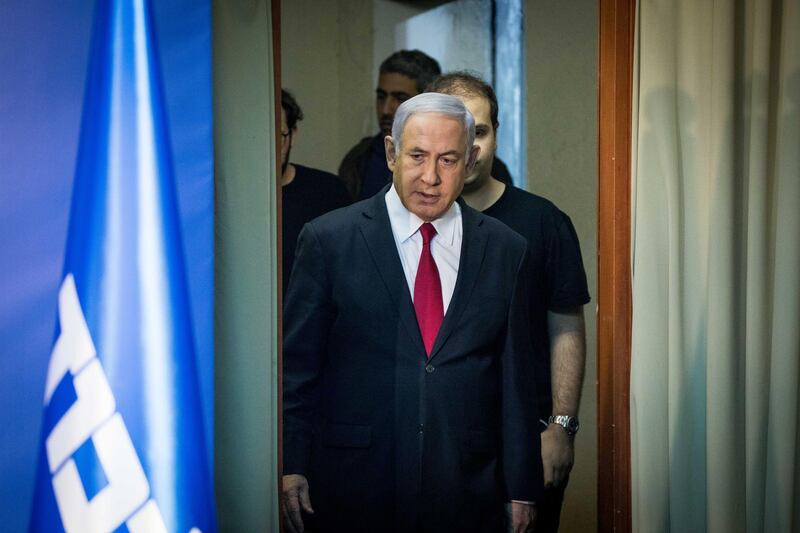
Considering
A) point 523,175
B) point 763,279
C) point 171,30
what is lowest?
point 763,279

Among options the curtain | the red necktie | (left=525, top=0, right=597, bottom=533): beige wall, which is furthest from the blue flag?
the curtain

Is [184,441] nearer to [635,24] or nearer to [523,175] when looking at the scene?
[523,175]

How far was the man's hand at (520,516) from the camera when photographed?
2.52m

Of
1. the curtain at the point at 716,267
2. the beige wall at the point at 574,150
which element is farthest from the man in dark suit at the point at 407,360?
the curtain at the point at 716,267

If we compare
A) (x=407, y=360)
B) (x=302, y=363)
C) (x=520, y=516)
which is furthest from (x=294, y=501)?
(x=520, y=516)

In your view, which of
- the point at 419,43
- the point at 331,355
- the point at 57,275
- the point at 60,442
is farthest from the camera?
the point at 419,43

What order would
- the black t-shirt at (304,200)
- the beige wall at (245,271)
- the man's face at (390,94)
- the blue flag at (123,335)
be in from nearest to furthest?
1. the blue flag at (123,335)
2. the beige wall at (245,271)
3. the black t-shirt at (304,200)
4. the man's face at (390,94)

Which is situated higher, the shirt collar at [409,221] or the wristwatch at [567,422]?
the shirt collar at [409,221]

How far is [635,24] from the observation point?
260 centimetres

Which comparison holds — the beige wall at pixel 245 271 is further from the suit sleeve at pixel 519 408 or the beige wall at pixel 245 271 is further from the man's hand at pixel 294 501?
the suit sleeve at pixel 519 408

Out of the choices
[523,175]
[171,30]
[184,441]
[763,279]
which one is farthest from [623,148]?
[184,441]

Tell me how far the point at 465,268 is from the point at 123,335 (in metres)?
0.83

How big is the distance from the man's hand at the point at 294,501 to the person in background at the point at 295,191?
46cm

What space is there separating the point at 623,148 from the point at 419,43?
598mm
